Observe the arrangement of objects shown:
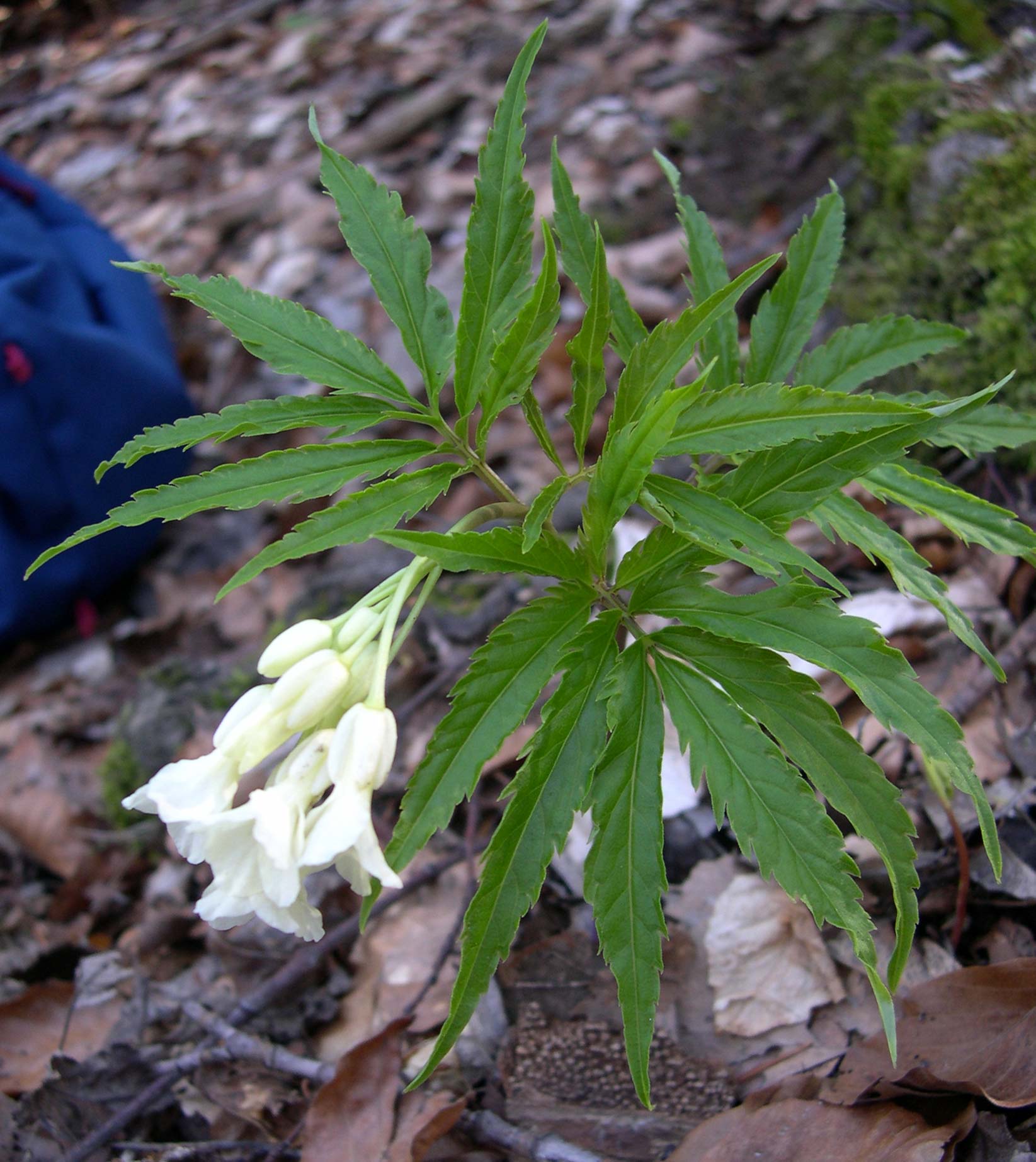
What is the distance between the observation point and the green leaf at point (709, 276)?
1214mm

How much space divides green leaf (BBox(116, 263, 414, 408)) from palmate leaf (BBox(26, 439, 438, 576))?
75 mm

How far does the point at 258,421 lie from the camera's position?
98 cm

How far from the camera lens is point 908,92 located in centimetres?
227

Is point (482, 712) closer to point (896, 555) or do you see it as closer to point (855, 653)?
point (855, 653)

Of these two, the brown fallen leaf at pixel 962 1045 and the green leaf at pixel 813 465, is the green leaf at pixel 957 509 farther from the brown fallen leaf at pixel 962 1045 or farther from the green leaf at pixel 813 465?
the brown fallen leaf at pixel 962 1045

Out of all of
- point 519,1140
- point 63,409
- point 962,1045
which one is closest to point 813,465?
point 962,1045

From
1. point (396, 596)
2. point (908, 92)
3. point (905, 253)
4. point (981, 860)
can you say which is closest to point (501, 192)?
point (396, 596)

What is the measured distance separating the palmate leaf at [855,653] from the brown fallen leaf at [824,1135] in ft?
1.15

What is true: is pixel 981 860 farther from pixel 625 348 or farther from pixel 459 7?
pixel 459 7

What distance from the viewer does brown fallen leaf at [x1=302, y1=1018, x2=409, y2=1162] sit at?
4.14 ft

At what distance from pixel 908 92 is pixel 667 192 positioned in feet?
2.83

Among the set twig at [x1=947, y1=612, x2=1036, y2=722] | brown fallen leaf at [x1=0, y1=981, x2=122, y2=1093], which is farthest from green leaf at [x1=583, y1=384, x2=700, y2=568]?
brown fallen leaf at [x1=0, y1=981, x2=122, y2=1093]

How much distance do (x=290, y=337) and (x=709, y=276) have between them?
57 cm

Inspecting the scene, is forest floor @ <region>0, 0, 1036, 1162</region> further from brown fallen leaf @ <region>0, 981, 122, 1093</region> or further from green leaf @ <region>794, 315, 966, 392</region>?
green leaf @ <region>794, 315, 966, 392</region>
